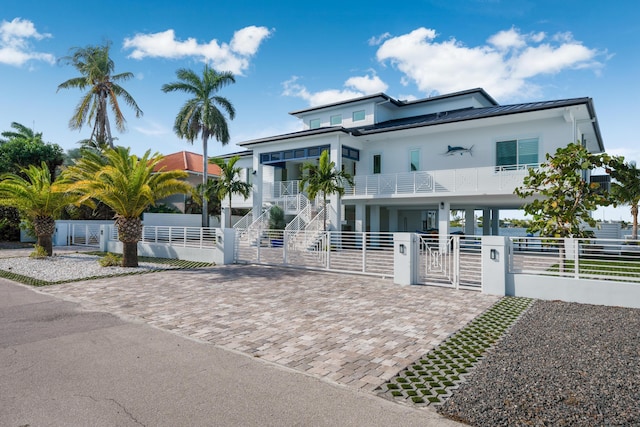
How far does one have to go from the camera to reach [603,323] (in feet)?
22.7

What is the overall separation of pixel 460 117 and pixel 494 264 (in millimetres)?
11099

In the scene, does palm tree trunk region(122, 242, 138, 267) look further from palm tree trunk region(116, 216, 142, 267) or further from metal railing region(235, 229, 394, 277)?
metal railing region(235, 229, 394, 277)

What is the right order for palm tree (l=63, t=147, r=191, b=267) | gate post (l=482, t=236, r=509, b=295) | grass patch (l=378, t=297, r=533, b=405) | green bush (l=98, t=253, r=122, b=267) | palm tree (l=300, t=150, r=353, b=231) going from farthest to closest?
palm tree (l=300, t=150, r=353, b=231), green bush (l=98, t=253, r=122, b=267), palm tree (l=63, t=147, r=191, b=267), gate post (l=482, t=236, r=509, b=295), grass patch (l=378, t=297, r=533, b=405)

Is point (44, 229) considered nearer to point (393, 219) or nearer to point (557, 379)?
point (393, 219)

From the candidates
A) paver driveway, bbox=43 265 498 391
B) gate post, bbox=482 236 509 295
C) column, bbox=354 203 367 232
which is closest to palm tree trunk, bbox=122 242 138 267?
paver driveway, bbox=43 265 498 391

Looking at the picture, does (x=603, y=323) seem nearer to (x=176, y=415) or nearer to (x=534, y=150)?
(x=176, y=415)

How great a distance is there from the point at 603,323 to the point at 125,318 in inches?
341

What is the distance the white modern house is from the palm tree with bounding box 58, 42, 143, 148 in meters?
12.1

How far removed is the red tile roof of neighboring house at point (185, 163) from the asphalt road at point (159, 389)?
93.7 feet

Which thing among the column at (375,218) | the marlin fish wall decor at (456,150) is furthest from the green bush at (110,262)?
the marlin fish wall decor at (456,150)

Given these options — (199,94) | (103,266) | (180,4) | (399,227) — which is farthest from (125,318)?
(199,94)

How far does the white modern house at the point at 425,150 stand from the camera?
1727 cm

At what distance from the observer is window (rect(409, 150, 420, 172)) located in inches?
819

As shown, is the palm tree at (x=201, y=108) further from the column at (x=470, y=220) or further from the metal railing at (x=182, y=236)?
the column at (x=470, y=220)
